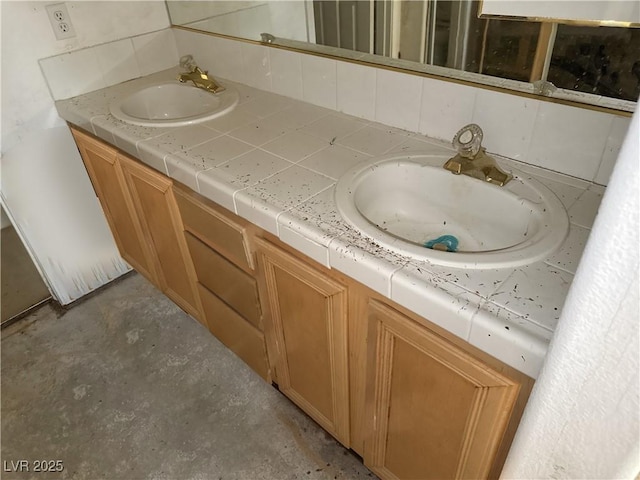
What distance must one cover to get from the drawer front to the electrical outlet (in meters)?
0.80

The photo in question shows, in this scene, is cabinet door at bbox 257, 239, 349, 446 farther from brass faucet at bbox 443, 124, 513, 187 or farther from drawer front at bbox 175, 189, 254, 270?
brass faucet at bbox 443, 124, 513, 187

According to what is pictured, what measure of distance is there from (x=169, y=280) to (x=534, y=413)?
1422 millimetres

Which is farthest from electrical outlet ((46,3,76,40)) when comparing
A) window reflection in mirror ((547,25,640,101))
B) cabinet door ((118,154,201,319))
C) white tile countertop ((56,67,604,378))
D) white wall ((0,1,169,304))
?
window reflection in mirror ((547,25,640,101))

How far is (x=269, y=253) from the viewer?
1.10m

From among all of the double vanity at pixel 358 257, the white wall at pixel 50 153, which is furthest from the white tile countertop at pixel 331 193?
the white wall at pixel 50 153

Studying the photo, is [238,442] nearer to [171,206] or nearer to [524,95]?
[171,206]

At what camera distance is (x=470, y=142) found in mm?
1042

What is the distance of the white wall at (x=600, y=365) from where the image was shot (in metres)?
0.45

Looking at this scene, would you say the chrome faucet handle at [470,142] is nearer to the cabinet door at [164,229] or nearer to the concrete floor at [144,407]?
the cabinet door at [164,229]

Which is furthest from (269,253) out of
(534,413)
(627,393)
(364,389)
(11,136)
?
(11,136)

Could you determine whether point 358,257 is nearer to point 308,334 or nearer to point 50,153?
point 308,334

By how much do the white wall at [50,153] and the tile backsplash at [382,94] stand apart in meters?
0.06

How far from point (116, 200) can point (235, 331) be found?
702 mm

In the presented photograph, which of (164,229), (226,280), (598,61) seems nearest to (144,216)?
(164,229)
